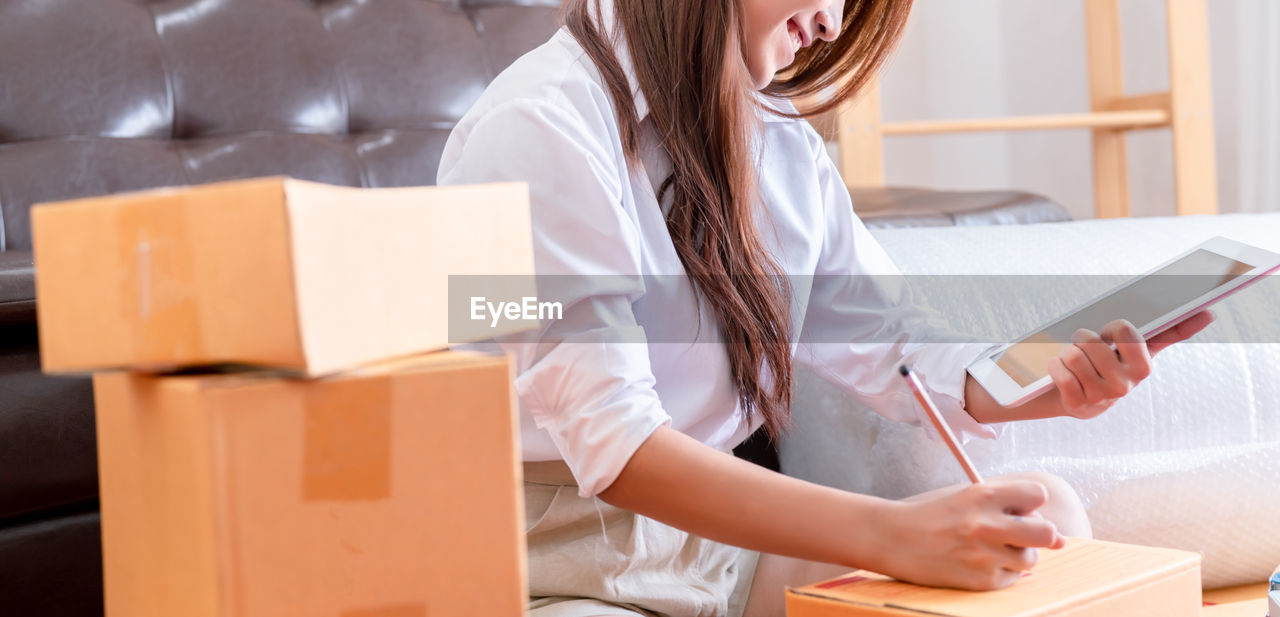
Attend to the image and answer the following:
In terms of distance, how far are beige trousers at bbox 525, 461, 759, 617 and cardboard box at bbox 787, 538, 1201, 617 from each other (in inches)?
7.0

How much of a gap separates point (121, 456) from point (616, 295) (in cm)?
31

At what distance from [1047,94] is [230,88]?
1988 mm

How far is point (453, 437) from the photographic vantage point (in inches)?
19.5

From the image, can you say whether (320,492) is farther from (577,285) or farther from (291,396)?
(577,285)

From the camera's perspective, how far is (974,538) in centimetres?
61

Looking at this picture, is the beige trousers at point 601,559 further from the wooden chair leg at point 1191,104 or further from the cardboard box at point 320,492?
the wooden chair leg at point 1191,104

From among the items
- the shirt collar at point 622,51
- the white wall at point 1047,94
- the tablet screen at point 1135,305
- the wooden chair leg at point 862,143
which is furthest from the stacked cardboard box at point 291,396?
the white wall at point 1047,94

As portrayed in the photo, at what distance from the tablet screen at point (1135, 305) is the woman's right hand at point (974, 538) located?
22cm

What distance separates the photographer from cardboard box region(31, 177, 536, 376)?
17.0 inches

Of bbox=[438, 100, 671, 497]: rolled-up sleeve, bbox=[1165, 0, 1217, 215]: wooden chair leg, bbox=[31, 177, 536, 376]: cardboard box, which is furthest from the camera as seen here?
bbox=[1165, 0, 1217, 215]: wooden chair leg

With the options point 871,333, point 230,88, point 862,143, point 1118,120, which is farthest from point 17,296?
point 1118,120

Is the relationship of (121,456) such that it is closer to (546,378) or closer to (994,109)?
(546,378)

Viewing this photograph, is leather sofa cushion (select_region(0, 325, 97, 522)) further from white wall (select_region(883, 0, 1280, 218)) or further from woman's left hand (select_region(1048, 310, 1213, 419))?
white wall (select_region(883, 0, 1280, 218))

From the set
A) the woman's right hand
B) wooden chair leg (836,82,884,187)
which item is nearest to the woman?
the woman's right hand
